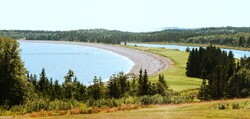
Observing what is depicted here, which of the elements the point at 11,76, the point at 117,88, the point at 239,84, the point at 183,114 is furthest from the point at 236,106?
the point at 117,88

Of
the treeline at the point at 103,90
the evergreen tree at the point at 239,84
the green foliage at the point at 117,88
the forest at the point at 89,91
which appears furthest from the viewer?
the green foliage at the point at 117,88

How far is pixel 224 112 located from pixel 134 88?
50271mm

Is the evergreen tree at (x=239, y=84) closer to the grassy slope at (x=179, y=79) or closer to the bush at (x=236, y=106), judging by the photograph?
the grassy slope at (x=179, y=79)

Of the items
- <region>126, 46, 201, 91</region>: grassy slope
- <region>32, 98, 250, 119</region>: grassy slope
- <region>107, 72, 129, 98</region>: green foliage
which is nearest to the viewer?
<region>32, 98, 250, 119</region>: grassy slope

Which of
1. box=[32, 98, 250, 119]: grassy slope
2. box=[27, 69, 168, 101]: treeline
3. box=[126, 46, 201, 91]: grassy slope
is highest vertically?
box=[32, 98, 250, 119]: grassy slope

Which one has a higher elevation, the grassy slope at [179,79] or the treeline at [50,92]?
the treeline at [50,92]

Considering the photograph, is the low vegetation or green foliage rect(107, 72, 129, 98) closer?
the low vegetation

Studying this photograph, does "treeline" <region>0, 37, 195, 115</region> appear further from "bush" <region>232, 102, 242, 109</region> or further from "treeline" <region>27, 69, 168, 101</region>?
"bush" <region>232, 102, 242, 109</region>

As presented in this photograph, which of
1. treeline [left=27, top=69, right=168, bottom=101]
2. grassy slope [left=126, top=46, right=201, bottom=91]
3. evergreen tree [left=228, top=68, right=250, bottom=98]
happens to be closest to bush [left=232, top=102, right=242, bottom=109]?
evergreen tree [left=228, top=68, right=250, bottom=98]

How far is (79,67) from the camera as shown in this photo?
574ft

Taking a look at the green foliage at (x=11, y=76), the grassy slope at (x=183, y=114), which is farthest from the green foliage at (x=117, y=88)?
the grassy slope at (x=183, y=114)

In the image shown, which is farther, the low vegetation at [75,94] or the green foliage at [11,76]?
the green foliage at [11,76]

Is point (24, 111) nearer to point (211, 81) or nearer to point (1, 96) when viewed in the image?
point (1, 96)

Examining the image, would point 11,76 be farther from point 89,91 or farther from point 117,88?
point 117,88
